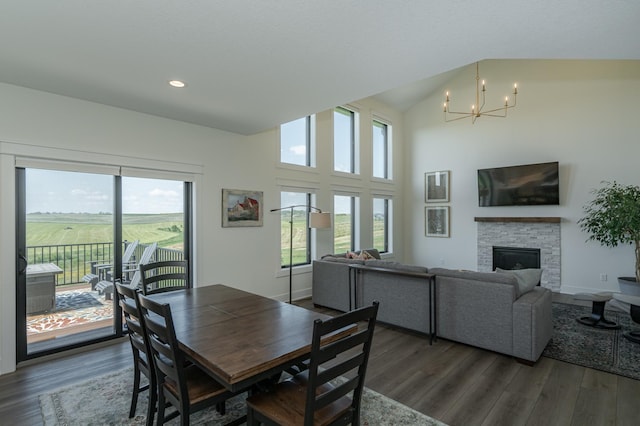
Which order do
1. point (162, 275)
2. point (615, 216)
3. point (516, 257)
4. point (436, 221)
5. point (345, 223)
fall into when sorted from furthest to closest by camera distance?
point (436, 221) → point (345, 223) → point (516, 257) → point (615, 216) → point (162, 275)

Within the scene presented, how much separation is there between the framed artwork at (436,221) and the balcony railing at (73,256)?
668cm

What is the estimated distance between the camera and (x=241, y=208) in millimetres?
4898

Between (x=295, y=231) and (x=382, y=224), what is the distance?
2961 millimetres

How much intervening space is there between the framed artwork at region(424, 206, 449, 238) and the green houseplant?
8.71 feet

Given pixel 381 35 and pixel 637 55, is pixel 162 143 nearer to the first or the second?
pixel 381 35

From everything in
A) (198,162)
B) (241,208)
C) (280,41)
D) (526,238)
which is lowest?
(526,238)

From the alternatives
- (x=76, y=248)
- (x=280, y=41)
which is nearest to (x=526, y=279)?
(x=280, y=41)

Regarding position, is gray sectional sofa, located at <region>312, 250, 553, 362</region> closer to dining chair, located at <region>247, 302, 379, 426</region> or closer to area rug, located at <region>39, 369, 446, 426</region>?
area rug, located at <region>39, 369, 446, 426</region>

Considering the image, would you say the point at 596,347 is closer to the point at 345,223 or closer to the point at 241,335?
the point at 241,335

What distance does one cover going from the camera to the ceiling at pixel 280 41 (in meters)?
1.89

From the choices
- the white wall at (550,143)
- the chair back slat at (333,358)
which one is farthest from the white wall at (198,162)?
the chair back slat at (333,358)

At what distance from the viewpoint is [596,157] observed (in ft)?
18.8

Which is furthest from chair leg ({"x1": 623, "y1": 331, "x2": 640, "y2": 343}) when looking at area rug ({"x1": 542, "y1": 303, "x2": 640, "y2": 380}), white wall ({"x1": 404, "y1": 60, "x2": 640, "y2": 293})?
white wall ({"x1": 404, "y1": 60, "x2": 640, "y2": 293})

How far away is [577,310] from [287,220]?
4.87 meters
